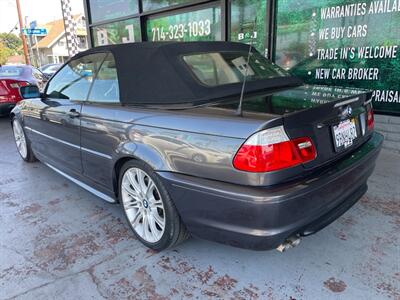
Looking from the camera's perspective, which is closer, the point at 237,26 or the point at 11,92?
the point at 237,26

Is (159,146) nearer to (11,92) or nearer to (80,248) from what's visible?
(80,248)

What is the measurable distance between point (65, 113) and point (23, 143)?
1.92 meters

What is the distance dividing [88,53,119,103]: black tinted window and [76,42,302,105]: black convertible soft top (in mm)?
74

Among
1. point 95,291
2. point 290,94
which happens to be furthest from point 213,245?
point 290,94

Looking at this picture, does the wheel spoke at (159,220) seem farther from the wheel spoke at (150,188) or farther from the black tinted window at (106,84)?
the black tinted window at (106,84)

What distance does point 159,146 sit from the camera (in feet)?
7.43

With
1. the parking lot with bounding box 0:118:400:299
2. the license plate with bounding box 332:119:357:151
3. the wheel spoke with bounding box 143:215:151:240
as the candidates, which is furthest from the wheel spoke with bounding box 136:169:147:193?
the license plate with bounding box 332:119:357:151

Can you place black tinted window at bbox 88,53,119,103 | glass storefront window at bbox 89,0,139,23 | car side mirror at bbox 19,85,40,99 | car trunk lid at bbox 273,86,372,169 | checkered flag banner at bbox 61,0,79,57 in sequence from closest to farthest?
car trunk lid at bbox 273,86,372,169 → black tinted window at bbox 88,53,119,103 → car side mirror at bbox 19,85,40,99 → glass storefront window at bbox 89,0,139,23 → checkered flag banner at bbox 61,0,79,57

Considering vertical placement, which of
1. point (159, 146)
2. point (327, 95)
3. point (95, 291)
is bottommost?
point (95, 291)

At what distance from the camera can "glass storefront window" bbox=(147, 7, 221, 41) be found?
6.53m

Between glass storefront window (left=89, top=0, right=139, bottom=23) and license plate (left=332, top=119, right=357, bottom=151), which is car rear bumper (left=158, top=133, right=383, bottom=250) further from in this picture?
glass storefront window (left=89, top=0, right=139, bottom=23)

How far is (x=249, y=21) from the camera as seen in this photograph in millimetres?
5938

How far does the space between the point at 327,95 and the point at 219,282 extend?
1458mm

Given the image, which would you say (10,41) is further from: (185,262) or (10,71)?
(185,262)
